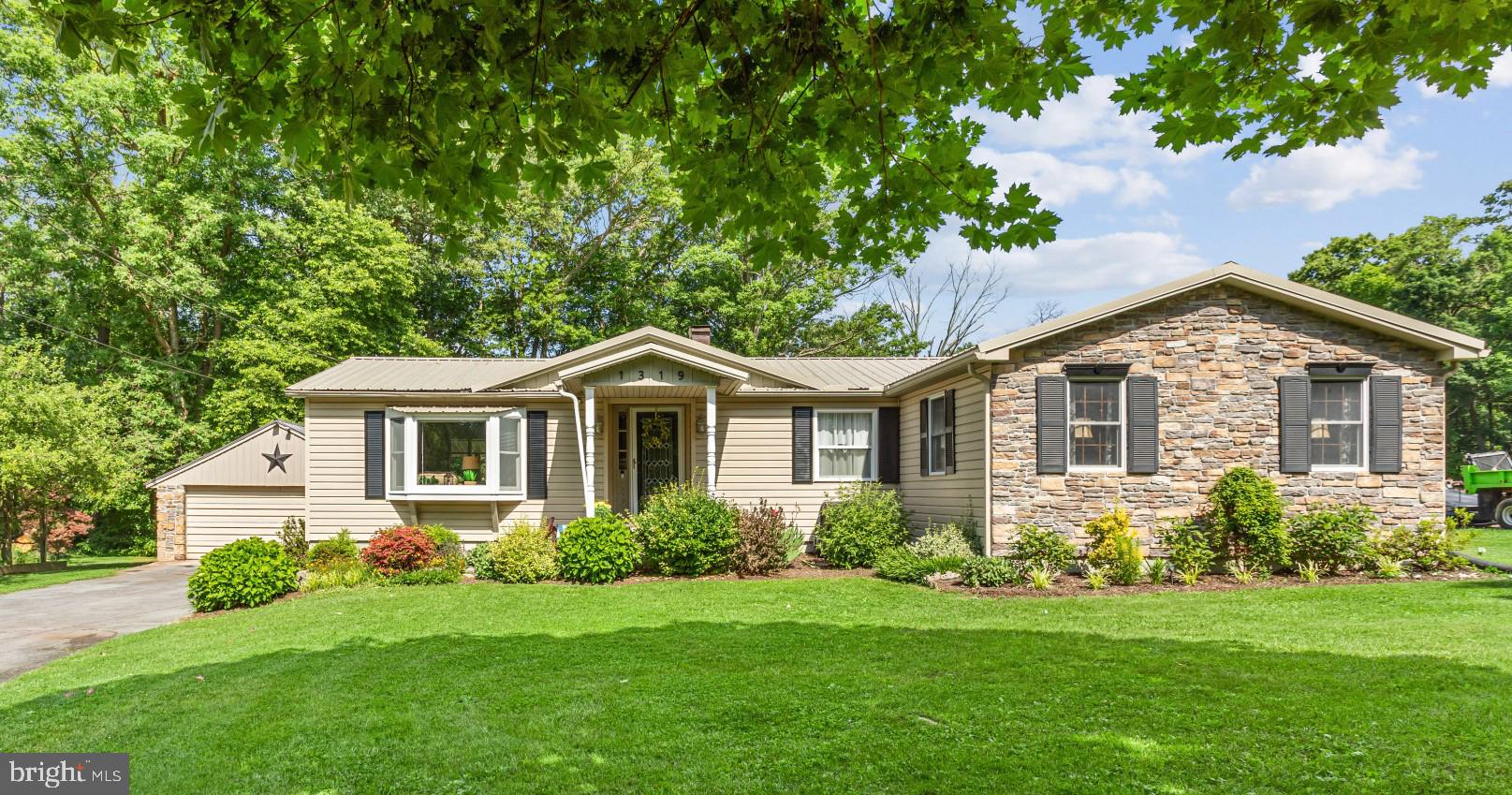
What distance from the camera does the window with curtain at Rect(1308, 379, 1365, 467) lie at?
1193cm

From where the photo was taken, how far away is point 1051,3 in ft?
13.8

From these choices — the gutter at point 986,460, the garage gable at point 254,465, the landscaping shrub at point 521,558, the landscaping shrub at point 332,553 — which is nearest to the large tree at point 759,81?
the gutter at point 986,460

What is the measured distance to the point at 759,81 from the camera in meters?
3.86

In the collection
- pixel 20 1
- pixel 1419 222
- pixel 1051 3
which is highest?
pixel 20 1

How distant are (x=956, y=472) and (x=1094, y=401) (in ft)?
→ 7.39

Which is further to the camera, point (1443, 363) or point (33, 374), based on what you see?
point (33, 374)

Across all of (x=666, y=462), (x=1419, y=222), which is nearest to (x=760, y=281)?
(x=666, y=462)

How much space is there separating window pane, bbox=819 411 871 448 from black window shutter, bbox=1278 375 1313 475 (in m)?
6.43

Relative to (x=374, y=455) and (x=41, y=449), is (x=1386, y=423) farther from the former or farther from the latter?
(x=41, y=449)

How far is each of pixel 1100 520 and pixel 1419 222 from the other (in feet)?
83.5

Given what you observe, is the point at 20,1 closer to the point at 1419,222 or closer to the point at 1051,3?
the point at 1051,3

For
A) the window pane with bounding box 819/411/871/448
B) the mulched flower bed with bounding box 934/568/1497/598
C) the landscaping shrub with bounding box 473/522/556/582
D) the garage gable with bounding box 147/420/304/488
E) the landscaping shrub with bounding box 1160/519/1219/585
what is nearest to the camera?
the mulched flower bed with bounding box 934/568/1497/598

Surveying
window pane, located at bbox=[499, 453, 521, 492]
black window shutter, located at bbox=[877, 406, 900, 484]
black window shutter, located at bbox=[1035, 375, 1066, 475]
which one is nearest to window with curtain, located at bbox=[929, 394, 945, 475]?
black window shutter, located at bbox=[877, 406, 900, 484]

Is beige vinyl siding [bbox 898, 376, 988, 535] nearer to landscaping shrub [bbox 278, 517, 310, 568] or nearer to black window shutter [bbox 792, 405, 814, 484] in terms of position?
black window shutter [bbox 792, 405, 814, 484]
